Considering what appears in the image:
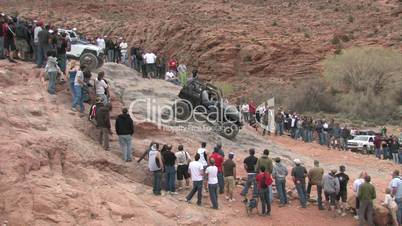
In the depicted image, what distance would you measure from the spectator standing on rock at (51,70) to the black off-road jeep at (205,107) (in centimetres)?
458

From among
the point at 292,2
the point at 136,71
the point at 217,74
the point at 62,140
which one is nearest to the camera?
the point at 62,140

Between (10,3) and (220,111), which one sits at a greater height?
(10,3)

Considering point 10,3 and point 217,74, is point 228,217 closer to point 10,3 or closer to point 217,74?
point 217,74

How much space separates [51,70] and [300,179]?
7.21m

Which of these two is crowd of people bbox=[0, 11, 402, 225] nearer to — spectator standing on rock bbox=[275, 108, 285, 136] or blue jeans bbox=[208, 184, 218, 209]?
blue jeans bbox=[208, 184, 218, 209]

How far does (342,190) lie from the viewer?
1520 centimetres

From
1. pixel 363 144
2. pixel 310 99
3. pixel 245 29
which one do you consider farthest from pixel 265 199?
pixel 245 29

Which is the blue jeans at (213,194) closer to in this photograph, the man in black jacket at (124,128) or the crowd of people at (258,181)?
the crowd of people at (258,181)

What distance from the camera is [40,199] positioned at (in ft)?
38.9

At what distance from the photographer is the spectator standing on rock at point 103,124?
48.0ft

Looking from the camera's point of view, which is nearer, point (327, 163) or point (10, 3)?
point (327, 163)

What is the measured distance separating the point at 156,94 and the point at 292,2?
4268cm

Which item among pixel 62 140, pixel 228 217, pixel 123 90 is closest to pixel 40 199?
pixel 62 140

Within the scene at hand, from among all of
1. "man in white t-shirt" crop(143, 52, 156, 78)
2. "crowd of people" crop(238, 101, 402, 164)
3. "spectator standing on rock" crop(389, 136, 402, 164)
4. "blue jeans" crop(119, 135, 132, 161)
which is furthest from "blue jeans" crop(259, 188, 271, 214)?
"crowd of people" crop(238, 101, 402, 164)
